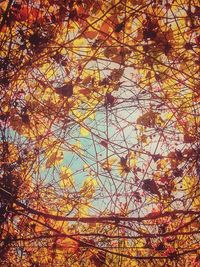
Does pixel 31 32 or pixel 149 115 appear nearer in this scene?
pixel 31 32

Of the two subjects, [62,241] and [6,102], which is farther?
→ [62,241]

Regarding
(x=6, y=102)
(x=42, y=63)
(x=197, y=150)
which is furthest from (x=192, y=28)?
(x=6, y=102)

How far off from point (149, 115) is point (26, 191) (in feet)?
4.47

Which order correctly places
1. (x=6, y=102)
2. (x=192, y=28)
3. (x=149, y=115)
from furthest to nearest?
(x=149, y=115) < (x=6, y=102) < (x=192, y=28)

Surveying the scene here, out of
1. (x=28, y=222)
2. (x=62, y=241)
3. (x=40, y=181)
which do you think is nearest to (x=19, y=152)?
(x=40, y=181)

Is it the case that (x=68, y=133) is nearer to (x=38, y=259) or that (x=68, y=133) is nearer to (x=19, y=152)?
(x=19, y=152)

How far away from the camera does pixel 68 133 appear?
10.1 feet

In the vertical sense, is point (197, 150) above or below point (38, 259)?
above

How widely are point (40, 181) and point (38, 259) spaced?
93 centimetres

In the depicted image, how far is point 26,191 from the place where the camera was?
3068 mm

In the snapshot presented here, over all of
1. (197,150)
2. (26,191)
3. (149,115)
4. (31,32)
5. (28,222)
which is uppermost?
(31,32)

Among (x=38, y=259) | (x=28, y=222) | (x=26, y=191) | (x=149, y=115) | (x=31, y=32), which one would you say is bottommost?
(x=38, y=259)

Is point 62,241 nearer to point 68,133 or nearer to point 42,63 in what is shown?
point 68,133

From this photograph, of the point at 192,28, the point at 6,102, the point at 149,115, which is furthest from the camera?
the point at 149,115
